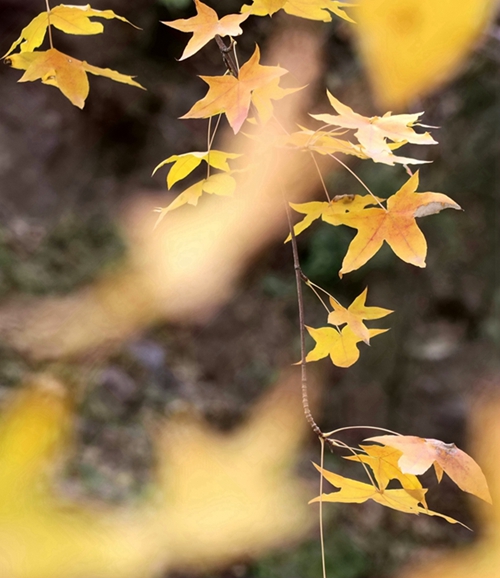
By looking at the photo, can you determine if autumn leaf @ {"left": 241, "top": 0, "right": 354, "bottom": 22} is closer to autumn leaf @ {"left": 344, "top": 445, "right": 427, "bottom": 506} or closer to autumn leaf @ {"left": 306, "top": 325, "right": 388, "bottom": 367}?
autumn leaf @ {"left": 306, "top": 325, "right": 388, "bottom": 367}

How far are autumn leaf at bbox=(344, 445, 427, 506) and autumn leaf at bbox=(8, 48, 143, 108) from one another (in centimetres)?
49

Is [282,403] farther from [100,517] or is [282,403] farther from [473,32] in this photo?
[473,32]

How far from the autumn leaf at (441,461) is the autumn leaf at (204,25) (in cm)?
43

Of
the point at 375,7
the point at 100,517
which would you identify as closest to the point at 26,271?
the point at 100,517

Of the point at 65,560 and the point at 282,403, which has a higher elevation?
the point at 282,403

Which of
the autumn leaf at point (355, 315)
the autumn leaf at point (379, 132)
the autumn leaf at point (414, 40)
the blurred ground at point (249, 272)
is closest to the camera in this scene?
the autumn leaf at point (379, 132)

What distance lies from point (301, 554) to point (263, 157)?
148 centimetres

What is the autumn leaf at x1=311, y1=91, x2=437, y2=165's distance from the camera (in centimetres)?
47

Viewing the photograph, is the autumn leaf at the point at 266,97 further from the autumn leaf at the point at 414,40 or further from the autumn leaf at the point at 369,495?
the autumn leaf at the point at 414,40

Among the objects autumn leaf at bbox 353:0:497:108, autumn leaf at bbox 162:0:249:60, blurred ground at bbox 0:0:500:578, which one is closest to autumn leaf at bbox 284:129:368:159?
autumn leaf at bbox 162:0:249:60

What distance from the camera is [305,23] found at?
6.37 ft

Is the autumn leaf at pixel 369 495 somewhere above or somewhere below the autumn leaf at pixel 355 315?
below

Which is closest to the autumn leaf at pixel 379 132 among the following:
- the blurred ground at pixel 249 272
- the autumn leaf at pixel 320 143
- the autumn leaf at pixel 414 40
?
the autumn leaf at pixel 320 143

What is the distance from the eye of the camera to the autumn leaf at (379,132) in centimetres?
47
